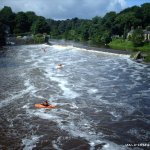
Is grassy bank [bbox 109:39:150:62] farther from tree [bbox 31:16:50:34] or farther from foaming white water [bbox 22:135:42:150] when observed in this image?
foaming white water [bbox 22:135:42:150]

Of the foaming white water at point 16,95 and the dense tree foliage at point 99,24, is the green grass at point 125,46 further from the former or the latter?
the foaming white water at point 16,95

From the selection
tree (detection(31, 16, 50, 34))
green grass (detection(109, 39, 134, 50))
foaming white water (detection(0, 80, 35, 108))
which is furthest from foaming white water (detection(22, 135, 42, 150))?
tree (detection(31, 16, 50, 34))

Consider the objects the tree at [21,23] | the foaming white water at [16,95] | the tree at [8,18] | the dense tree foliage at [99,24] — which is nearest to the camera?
the foaming white water at [16,95]

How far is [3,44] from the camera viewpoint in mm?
117875

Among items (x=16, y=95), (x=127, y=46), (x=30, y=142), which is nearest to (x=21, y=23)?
(x=127, y=46)

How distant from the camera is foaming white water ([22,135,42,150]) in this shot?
81.8ft

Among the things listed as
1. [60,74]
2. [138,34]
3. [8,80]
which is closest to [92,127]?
[8,80]

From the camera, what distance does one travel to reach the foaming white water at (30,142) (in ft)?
81.8

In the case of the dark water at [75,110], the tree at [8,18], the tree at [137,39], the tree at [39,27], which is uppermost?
the tree at [8,18]

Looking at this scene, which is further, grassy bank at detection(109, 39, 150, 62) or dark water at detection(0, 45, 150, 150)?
grassy bank at detection(109, 39, 150, 62)

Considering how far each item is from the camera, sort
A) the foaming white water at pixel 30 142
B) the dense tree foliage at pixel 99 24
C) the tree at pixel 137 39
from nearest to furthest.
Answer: the foaming white water at pixel 30 142 < the tree at pixel 137 39 < the dense tree foliage at pixel 99 24

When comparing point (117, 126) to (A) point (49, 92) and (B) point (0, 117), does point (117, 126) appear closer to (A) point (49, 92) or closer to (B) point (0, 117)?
(B) point (0, 117)

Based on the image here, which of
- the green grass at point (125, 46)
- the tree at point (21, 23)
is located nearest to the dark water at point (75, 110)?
the green grass at point (125, 46)

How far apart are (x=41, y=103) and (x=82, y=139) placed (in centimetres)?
1081
